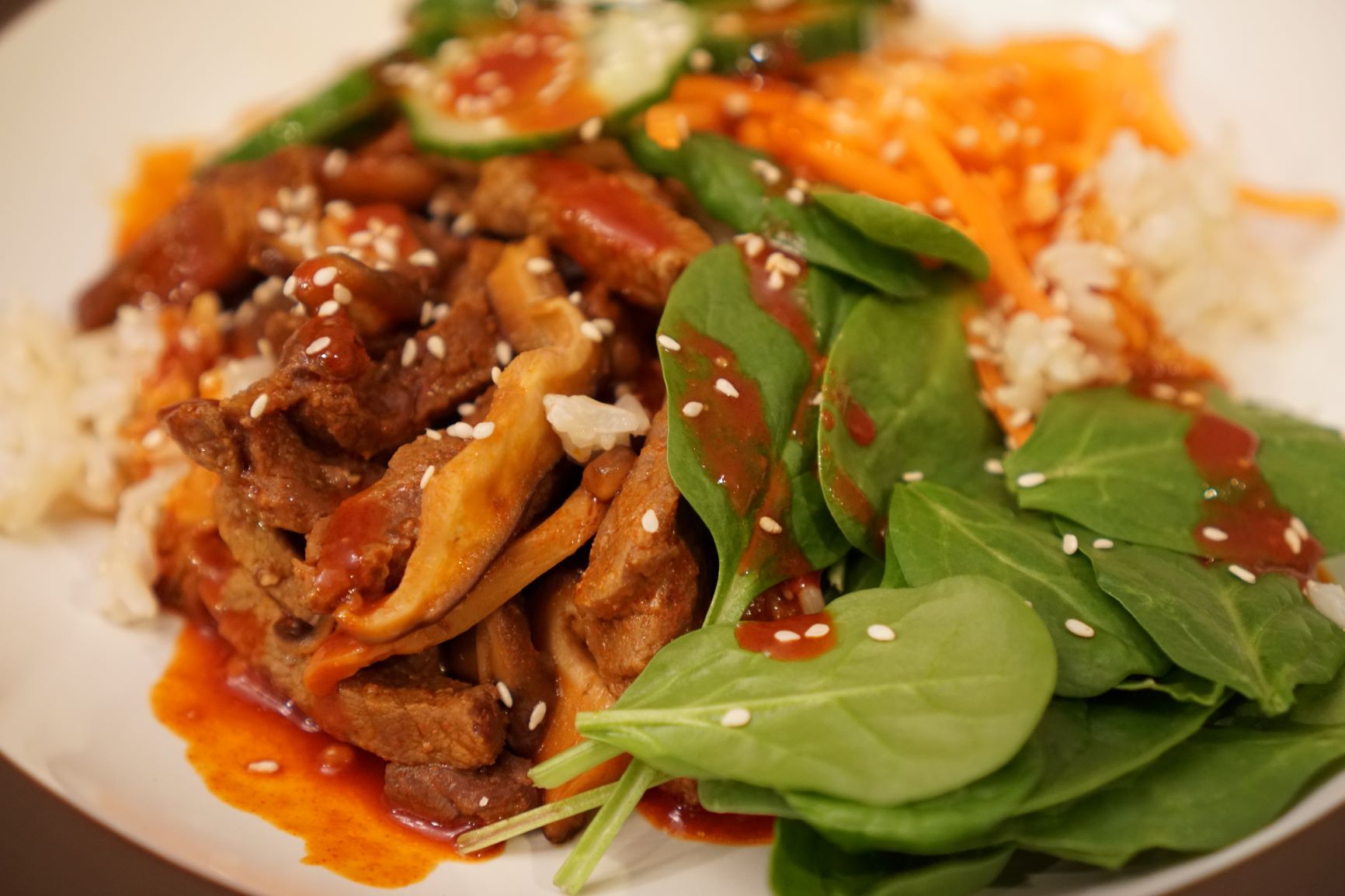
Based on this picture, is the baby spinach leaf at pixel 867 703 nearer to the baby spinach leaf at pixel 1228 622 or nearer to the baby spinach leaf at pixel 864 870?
the baby spinach leaf at pixel 864 870

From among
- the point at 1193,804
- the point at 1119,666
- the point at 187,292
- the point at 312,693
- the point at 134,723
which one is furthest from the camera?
the point at 187,292

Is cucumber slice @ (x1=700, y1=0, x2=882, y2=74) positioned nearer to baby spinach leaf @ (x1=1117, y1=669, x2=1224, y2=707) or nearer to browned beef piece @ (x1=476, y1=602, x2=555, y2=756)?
browned beef piece @ (x1=476, y1=602, x2=555, y2=756)

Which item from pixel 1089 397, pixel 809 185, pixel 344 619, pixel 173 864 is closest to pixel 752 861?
pixel 344 619

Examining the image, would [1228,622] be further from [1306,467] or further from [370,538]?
[370,538]

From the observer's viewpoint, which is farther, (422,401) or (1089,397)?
(1089,397)

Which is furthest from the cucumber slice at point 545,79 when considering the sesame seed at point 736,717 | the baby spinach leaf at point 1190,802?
the baby spinach leaf at point 1190,802

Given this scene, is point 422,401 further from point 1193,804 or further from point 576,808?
point 1193,804

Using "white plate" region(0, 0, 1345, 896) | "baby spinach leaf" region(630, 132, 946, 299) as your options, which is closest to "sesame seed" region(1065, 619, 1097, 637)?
"white plate" region(0, 0, 1345, 896)
